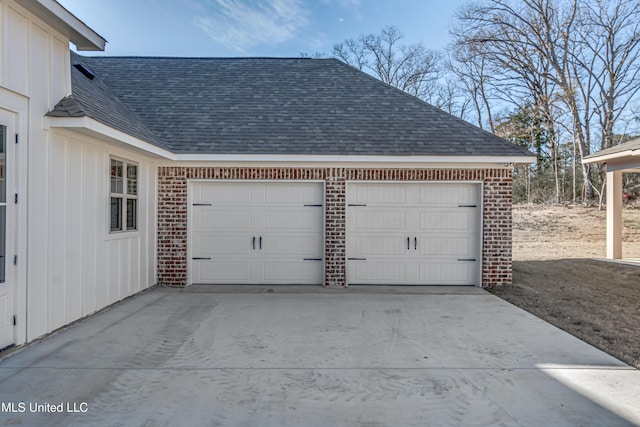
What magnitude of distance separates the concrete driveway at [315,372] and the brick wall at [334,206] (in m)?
1.88

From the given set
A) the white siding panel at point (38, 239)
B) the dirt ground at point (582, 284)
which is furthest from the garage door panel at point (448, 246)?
the white siding panel at point (38, 239)

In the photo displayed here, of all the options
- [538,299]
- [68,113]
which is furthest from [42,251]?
[538,299]

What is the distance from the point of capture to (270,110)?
29.2ft

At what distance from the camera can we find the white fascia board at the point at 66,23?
4441mm

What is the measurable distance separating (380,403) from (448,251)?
5314mm

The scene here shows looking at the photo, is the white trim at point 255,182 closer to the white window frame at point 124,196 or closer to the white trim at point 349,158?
the white trim at point 349,158

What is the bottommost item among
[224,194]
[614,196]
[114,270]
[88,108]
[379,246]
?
[114,270]

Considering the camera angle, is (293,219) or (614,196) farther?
(614,196)

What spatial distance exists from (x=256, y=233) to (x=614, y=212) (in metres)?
10.3

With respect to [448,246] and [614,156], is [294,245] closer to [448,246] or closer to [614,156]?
[448,246]

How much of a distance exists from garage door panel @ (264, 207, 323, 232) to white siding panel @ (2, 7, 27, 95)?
→ 4529 millimetres

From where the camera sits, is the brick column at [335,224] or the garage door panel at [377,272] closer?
the brick column at [335,224]

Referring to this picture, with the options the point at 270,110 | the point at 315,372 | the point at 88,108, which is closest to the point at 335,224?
the point at 270,110

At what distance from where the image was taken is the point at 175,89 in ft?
31.3
